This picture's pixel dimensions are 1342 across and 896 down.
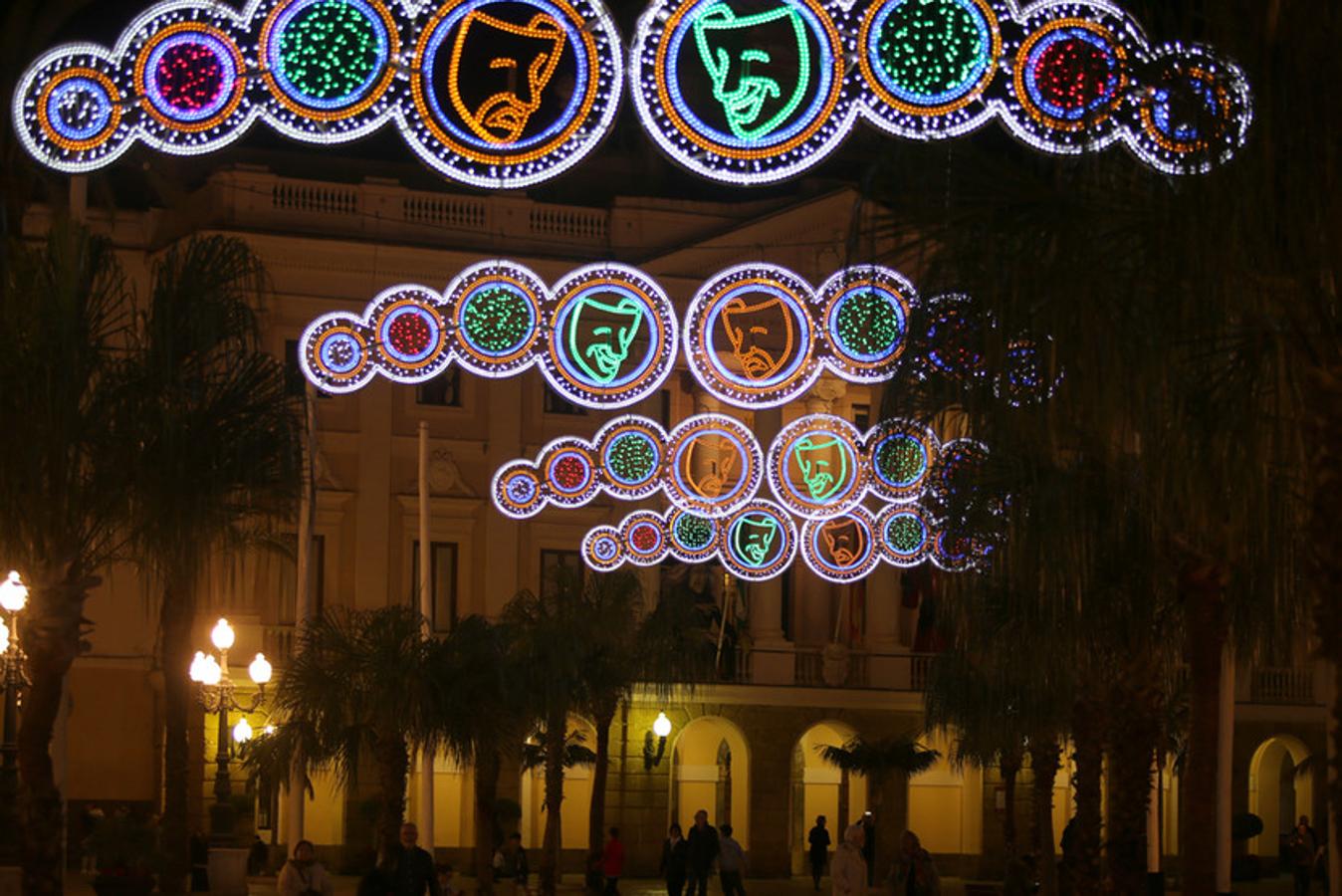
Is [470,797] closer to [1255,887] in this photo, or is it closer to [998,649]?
[1255,887]

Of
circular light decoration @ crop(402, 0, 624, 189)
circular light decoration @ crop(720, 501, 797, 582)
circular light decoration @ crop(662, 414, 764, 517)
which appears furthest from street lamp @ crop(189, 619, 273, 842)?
circular light decoration @ crop(402, 0, 624, 189)

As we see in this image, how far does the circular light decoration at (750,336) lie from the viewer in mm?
23625

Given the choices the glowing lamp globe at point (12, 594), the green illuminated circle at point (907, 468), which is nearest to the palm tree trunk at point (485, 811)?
the green illuminated circle at point (907, 468)

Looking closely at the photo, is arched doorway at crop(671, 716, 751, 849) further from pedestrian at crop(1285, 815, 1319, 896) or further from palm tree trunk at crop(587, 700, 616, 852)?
pedestrian at crop(1285, 815, 1319, 896)

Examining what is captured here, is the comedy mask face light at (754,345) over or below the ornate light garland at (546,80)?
below

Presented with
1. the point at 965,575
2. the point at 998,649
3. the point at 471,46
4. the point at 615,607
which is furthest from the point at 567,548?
the point at 471,46

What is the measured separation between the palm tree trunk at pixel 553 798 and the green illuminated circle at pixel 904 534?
597 cm

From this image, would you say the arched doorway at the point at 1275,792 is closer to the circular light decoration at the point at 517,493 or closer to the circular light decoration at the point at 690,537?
the circular light decoration at the point at 690,537

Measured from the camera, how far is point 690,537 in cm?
3431

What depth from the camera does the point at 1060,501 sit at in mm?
17688

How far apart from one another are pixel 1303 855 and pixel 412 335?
2254cm

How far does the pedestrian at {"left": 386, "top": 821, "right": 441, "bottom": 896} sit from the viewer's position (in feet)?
62.5

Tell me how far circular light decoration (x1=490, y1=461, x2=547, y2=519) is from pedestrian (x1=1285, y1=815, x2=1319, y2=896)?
1581 cm

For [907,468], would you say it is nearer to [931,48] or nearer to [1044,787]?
[1044,787]
